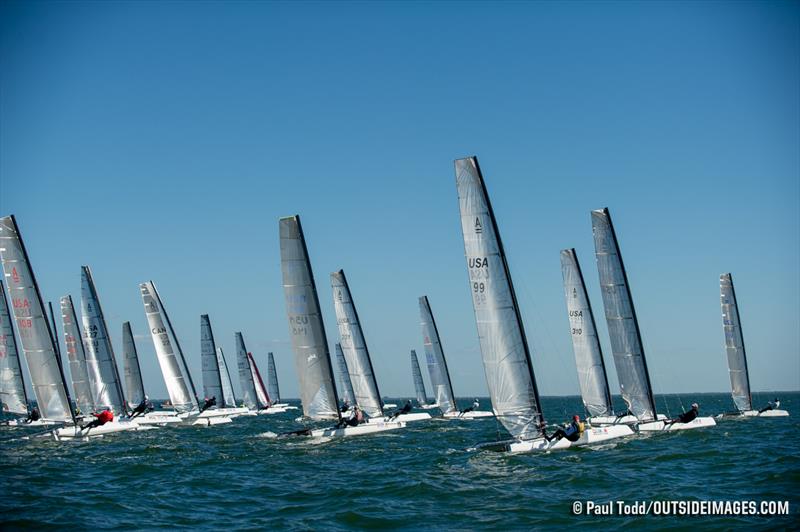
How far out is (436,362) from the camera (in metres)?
52.0

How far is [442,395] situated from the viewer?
52.2 meters

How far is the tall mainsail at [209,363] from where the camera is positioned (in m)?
53.6

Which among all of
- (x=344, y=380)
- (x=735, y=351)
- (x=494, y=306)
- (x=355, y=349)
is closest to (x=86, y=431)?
(x=355, y=349)

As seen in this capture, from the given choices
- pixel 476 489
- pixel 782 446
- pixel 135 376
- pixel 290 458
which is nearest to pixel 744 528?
pixel 476 489

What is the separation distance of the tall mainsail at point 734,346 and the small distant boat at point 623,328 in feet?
35.8

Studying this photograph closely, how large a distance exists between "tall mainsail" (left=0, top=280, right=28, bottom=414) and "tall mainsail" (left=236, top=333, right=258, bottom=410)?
37959 mm

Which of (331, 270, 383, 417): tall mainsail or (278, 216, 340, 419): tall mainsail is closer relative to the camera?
(278, 216, 340, 419): tall mainsail

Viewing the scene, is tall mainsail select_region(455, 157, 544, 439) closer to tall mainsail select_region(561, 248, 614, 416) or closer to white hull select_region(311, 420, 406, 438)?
white hull select_region(311, 420, 406, 438)

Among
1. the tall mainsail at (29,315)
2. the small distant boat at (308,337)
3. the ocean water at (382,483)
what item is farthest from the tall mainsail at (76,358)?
the small distant boat at (308,337)

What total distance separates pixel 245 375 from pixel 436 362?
98.4 feet

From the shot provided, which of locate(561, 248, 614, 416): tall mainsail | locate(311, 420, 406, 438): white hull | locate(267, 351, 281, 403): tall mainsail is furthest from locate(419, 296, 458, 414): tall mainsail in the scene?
locate(267, 351, 281, 403): tall mainsail

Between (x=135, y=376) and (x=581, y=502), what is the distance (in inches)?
1622

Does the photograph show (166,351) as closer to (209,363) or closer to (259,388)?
(209,363)

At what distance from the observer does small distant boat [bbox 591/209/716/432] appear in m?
30.7
